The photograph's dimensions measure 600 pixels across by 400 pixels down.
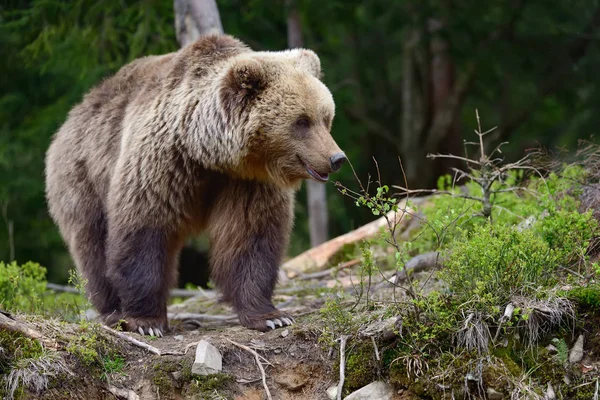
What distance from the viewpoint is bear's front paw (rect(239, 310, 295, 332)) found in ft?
19.3

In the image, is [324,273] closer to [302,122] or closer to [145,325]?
[145,325]

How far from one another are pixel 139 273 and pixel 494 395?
2742 millimetres

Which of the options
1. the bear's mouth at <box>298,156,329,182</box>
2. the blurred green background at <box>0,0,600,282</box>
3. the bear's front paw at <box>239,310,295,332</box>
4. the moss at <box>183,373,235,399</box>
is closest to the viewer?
the moss at <box>183,373,235,399</box>

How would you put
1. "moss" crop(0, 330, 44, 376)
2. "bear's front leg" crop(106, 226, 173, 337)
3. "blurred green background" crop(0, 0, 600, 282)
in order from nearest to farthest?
"moss" crop(0, 330, 44, 376), "bear's front leg" crop(106, 226, 173, 337), "blurred green background" crop(0, 0, 600, 282)

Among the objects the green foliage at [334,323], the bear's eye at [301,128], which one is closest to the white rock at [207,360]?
the green foliage at [334,323]

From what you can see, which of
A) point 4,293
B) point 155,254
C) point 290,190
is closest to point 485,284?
point 290,190

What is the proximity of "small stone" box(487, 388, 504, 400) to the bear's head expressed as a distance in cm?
190

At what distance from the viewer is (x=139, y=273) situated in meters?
6.00

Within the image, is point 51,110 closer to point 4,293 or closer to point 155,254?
point 4,293

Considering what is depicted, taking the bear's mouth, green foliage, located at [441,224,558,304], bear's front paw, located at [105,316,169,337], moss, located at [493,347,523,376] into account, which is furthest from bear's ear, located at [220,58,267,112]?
moss, located at [493,347,523,376]

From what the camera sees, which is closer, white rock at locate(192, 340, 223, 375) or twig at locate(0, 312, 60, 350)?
twig at locate(0, 312, 60, 350)

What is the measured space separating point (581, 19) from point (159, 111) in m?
10.6

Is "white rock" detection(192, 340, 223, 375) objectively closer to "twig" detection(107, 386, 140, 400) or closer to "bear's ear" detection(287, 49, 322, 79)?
"twig" detection(107, 386, 140, 400)

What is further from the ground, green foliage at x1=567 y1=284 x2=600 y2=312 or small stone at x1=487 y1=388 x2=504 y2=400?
green foliage at x1=567 y1=284 x2=600 y2=312
